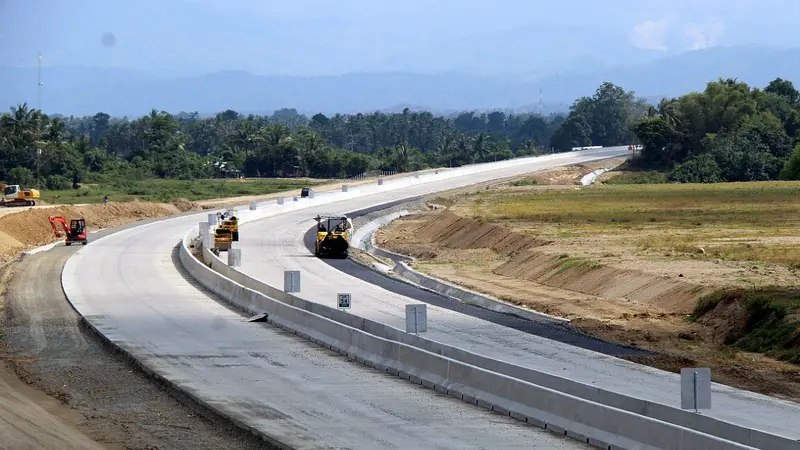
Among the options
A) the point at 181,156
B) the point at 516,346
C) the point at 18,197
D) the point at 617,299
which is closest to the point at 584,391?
the point at 516,346

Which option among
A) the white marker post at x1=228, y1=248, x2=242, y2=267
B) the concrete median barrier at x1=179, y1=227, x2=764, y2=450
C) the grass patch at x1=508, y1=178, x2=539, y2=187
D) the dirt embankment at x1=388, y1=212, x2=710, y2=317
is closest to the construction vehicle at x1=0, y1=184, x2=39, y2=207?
the dirt embankment at x1=388, y1=212, x2=710, y2=317

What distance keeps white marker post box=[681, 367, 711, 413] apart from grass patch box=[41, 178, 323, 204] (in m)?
97.6

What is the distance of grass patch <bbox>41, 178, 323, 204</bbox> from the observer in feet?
395

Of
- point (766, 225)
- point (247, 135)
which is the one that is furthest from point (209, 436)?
point (247, 135)

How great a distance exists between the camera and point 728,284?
39.0 meters

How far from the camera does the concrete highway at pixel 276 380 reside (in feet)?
72.0

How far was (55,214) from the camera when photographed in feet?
286

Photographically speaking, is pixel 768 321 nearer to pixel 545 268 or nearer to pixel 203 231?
pixel 545 268

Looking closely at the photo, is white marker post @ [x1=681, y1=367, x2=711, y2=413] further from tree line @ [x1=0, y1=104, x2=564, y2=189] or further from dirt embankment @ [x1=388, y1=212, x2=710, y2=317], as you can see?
tree line @ [x1=0, y1=104, x2=564, y2=189]

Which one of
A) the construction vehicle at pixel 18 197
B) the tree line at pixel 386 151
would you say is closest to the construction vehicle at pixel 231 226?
the construction vehicle at pixel 18 197

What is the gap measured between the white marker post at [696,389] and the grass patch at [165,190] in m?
97.6

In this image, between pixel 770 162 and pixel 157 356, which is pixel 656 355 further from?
pixel 770 162

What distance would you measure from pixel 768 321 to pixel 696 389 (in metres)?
13.3

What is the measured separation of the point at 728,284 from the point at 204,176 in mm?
132531
